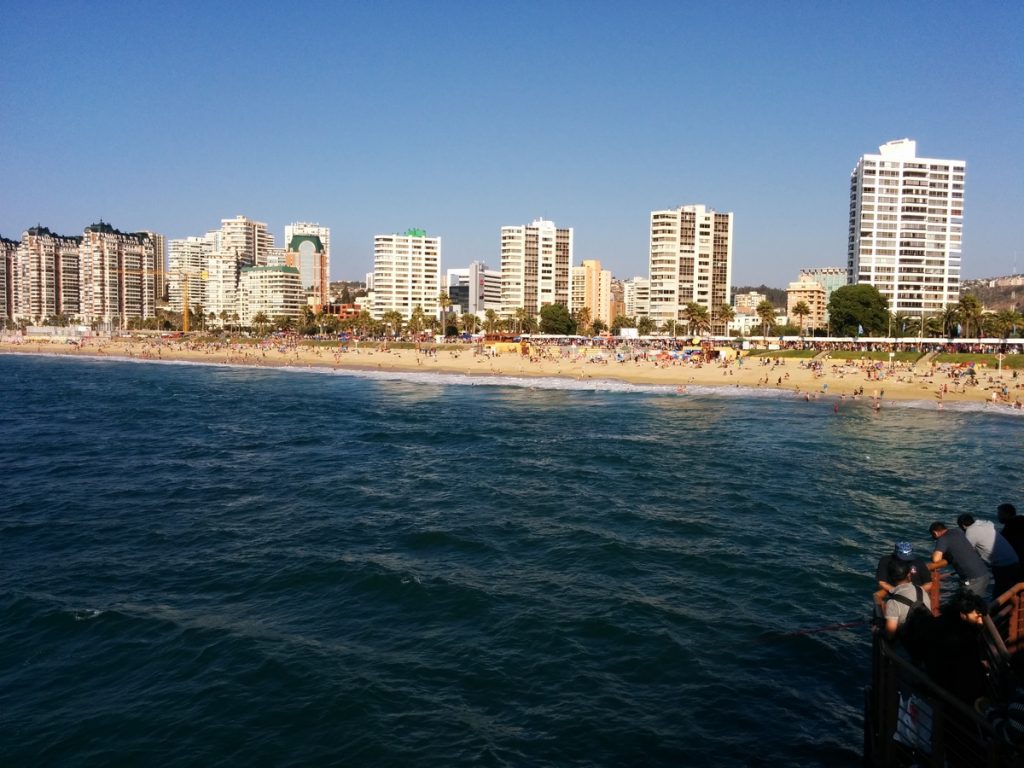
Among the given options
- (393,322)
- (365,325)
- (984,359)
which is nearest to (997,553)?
(984,359)

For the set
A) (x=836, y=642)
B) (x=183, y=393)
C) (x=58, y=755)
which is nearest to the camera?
(x=58, y=755)

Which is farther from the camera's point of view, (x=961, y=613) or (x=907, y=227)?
(x=907, y=227)

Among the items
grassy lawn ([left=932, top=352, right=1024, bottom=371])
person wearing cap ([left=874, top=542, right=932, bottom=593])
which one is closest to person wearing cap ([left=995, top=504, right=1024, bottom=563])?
person wearing cap ([left=874, top=542, right=932, bottom=593])

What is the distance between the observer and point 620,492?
23109mm

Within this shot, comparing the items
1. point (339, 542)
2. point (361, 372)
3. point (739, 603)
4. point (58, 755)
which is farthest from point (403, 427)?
point (361, 372)

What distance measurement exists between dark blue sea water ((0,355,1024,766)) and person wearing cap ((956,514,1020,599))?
2.50 meters

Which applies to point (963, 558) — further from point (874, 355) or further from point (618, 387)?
point (874, 355)

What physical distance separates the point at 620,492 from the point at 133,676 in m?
15.1

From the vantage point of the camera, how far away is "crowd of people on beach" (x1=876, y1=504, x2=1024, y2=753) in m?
5.41

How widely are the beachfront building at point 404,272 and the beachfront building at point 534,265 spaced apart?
21.4m

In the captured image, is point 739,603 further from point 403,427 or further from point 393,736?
point 403,427

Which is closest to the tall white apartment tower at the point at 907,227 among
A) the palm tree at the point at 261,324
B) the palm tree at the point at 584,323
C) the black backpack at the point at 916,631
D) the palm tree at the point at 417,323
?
the palm tree at the point at 584,323

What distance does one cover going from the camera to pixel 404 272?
608ft

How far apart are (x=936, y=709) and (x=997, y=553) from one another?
426cm
